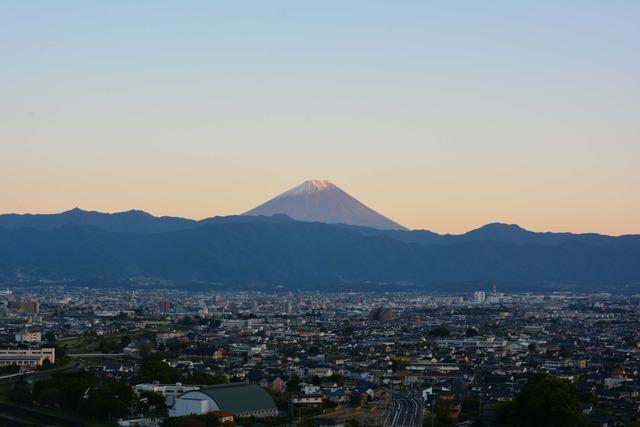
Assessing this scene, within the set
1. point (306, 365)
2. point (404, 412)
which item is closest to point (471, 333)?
point (306, 365)

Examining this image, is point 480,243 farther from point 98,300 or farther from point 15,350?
point 15,350

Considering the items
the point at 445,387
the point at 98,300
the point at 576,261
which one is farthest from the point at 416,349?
the point at 576,261

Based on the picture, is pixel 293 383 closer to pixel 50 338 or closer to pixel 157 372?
pixel 157 372

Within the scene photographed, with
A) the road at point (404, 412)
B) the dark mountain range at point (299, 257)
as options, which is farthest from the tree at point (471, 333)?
the dark mountain range at point (299, 257)

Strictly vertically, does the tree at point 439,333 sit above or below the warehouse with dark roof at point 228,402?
above

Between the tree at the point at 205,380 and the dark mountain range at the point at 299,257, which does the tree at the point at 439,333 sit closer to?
the tree at the point at 205,380
